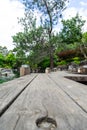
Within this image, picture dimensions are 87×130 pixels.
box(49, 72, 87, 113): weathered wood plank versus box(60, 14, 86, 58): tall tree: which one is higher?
box(60, 14, 86, 58): tall tree

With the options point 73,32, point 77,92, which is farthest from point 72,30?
point 77,92

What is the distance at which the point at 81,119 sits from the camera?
98cm

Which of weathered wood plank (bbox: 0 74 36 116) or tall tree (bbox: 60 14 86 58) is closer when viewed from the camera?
weathered wood plank (bbox: 0 74 36 116)

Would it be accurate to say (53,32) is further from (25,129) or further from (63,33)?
(25,129)

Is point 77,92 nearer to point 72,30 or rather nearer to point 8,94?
point 8,94

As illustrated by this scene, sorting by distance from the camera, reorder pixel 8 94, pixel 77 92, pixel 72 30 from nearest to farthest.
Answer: pixel 8 94 < pixel 77 92 < pixel 72 30

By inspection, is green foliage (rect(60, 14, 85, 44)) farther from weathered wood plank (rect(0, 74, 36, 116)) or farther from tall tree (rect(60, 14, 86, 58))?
weathered wood plank (rect(0, 74, 36, 116))

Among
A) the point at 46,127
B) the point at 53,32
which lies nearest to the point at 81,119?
the point at 46,127

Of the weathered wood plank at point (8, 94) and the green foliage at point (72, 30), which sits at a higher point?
the green foliage at point (72, 30)

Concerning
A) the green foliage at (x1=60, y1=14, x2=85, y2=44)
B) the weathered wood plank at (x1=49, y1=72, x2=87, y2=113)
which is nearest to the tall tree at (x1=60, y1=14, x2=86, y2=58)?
the green foliage at (x1=60, y1=14, x2=85, y2=44)

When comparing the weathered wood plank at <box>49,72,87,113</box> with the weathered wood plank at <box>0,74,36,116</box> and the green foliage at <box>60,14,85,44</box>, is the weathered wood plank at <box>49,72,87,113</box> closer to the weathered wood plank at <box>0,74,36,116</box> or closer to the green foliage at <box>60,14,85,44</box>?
the weathered wood plank at <box>0,74,36,116</box>

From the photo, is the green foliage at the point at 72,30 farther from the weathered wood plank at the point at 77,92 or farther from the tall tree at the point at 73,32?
the weathered wood plank at the point at 77,92

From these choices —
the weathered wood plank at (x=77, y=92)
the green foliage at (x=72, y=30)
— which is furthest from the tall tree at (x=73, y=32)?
the weathered wood plank at (x=77, y=92)

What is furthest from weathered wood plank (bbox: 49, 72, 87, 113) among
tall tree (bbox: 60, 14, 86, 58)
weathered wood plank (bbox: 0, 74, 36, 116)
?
tall tree (bbox: 60, 14, 86, 58)
